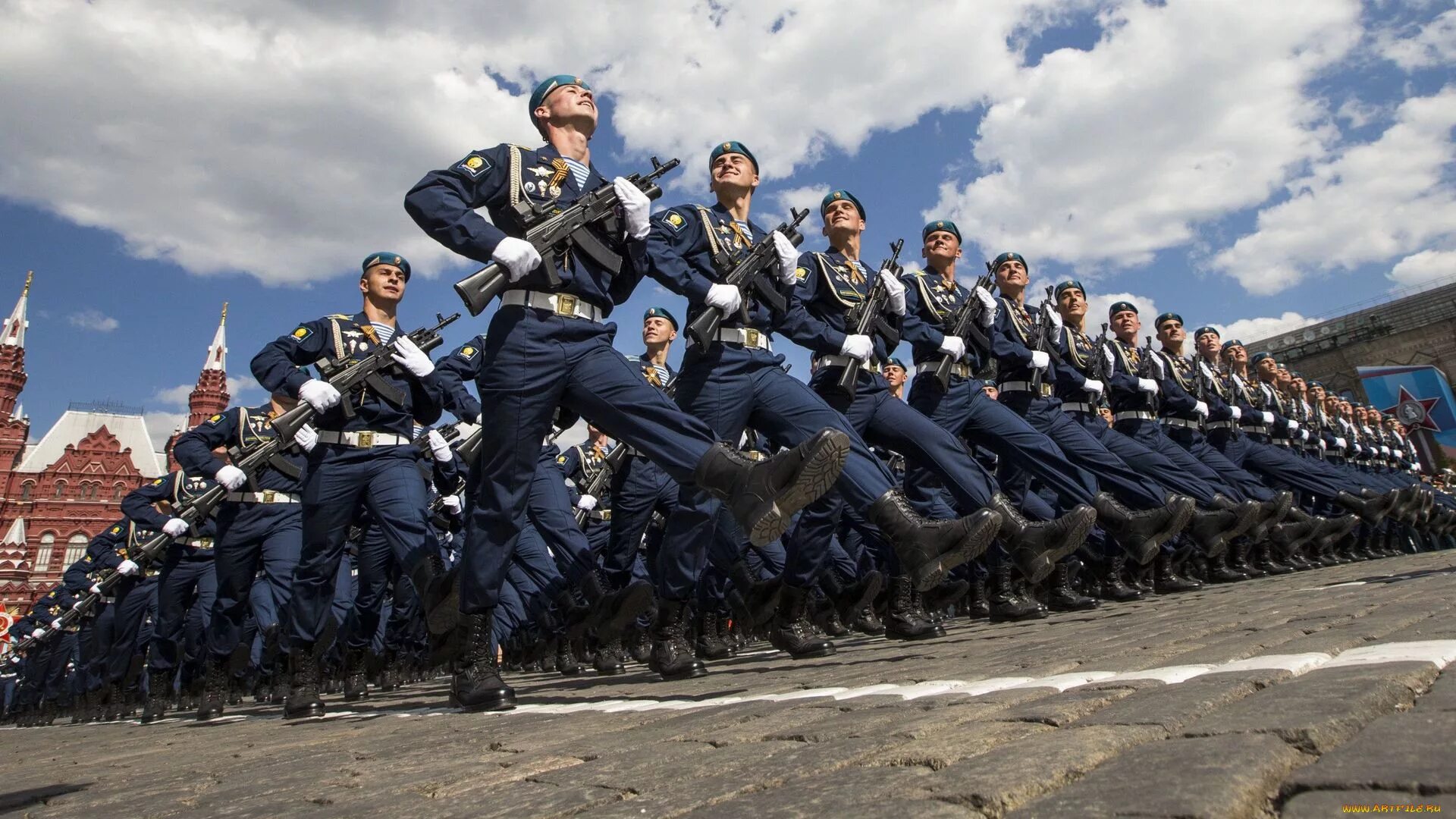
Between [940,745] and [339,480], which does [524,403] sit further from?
[940,745]

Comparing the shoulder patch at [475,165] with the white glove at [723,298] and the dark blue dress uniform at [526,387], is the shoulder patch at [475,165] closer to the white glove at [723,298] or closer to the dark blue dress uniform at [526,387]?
the dark blue dress uniform at [526,387]

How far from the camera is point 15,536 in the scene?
55.2 meters

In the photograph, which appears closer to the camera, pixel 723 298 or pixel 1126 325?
pixel 723 298

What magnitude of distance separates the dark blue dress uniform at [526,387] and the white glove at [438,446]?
4.17m

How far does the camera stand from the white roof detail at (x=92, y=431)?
2522 inches

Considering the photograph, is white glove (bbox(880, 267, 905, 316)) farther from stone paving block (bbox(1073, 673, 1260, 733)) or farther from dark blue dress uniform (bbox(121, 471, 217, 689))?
dark blue dress uniform (bbox(121, 471, 217, 689))

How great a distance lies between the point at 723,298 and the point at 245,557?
15.7 ft

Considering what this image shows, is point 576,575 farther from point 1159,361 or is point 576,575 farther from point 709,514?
point 1159,361

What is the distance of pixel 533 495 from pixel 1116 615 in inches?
163

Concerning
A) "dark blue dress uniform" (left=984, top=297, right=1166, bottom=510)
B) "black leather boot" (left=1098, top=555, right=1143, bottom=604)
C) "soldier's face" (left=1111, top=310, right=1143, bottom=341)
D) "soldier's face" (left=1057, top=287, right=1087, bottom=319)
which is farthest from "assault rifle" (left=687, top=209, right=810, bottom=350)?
"soldier's face" (left=1111, top=310, right=1143, bottom=341)

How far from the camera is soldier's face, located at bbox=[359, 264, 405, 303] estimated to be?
19.4ft

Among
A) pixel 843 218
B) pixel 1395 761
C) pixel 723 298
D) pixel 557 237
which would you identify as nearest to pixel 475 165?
pixel 557 237

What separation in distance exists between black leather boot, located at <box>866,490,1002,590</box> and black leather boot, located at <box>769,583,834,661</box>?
121cm

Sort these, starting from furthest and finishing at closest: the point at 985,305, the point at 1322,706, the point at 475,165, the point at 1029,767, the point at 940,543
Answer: the point at 985,305 < the point at 475,165 < the point at 940,543 < the point at 1322,706 < the point at 1029,767
